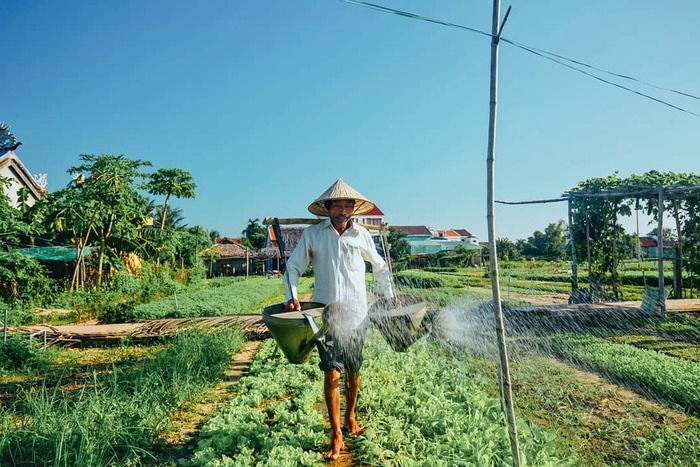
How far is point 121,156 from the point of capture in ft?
54.5

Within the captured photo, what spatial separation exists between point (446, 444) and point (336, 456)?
83 centimetres

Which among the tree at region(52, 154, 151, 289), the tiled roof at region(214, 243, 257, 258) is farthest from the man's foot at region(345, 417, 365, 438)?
the tiled roof at region(214, 243, 257, 258)

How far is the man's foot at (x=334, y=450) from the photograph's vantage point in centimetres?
309

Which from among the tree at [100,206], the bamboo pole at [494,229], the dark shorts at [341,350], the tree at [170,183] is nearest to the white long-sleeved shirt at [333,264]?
the dark shorts at [341,350]

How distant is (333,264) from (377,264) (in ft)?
1.63

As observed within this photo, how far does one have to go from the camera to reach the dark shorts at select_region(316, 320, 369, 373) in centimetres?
308

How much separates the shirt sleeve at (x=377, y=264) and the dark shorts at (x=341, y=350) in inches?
23.1

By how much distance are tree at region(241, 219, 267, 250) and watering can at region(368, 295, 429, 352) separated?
159 ft

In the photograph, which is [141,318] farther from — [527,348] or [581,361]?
[581,361]

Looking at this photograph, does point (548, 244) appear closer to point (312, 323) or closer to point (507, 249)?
point (507, 249)

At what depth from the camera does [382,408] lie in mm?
3945

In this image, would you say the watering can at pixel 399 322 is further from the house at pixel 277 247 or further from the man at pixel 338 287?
the house at pixel 277 247

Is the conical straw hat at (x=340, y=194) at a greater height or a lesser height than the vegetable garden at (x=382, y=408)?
greater

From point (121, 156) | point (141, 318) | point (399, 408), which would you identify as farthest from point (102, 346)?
point (121, 156)
